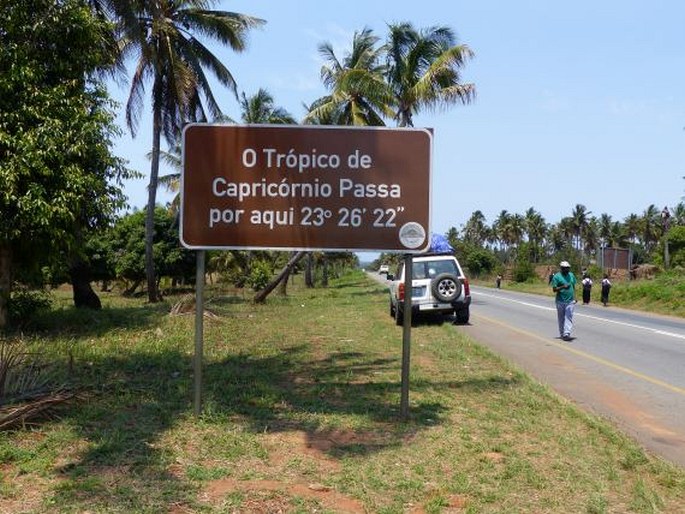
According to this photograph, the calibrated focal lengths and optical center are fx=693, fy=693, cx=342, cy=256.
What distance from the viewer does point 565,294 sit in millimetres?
13914

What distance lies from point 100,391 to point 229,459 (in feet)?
7.78

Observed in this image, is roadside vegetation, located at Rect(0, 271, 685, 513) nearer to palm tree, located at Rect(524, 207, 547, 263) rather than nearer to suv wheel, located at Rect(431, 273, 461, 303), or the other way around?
suv wheel, located at Rect(431, 273, 461, 303)

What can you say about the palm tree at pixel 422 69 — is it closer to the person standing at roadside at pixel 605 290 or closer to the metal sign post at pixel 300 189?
the person standing at roadside at pixel 605 290

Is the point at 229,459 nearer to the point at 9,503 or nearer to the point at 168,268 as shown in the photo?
the point at 9,503

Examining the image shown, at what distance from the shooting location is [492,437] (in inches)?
224

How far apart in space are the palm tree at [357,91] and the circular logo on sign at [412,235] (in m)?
20.5

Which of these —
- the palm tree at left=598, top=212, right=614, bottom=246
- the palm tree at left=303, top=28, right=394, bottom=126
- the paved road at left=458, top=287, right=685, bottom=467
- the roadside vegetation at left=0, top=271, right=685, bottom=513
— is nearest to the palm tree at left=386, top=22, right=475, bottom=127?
the palm tree at left=303, top=28, right=394, bottom=126

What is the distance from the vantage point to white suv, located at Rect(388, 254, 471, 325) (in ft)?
51.3

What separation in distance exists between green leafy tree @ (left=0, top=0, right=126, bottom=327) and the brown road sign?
588 cm

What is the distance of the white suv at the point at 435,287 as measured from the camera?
15.6m

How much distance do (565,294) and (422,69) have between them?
15181 millimetres

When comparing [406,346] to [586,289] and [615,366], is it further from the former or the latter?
[586,289]

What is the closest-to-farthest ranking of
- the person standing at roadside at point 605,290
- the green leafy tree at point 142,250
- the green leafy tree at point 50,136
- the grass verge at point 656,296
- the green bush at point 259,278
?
the green leafy tree at point 50,136
the grass verge at point 656,296
the person standing at roadside at point 605,290
the green leafy tree at point 142,250
the green bush at point 259,278

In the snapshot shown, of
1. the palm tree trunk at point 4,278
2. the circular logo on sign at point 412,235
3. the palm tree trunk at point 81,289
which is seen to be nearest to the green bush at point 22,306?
the palm tree trunk at point 4,278
